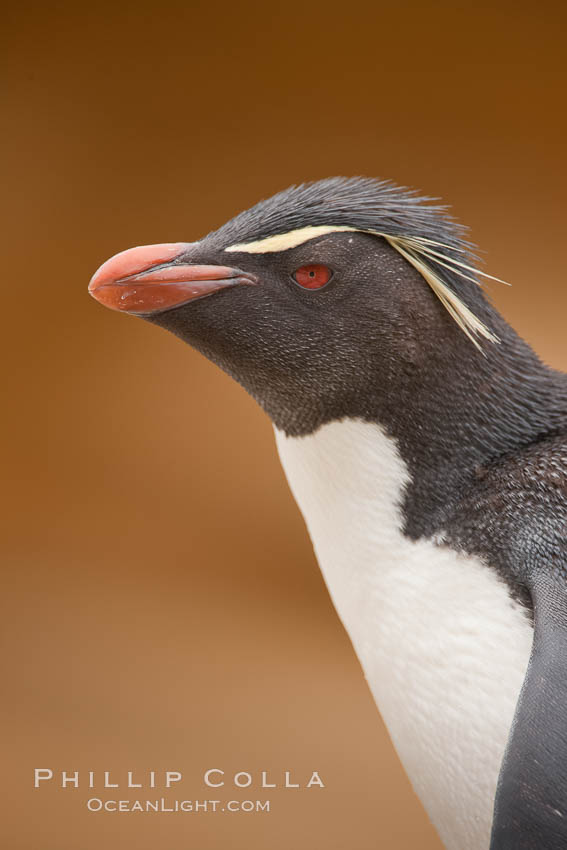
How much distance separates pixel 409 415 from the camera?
2.15ft

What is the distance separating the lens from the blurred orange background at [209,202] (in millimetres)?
1397

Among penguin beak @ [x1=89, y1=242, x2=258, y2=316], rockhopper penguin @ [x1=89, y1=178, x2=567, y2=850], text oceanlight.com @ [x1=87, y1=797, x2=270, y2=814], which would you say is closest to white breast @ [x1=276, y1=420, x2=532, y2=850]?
rockhopper penguin @ [x1=89, y1=178, x2=567, y2=850]

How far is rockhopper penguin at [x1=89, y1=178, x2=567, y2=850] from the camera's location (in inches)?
24.7

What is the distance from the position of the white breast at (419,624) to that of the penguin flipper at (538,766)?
0.08 metres

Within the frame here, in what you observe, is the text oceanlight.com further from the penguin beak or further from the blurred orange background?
the penguin beak

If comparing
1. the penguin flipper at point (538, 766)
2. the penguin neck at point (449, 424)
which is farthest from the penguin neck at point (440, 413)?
the penguin flipper at point (538, 766)

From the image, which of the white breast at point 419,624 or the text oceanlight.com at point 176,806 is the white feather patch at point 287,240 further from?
the text oceanlight.com at point 176,806

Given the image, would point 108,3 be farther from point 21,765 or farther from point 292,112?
point 21,765

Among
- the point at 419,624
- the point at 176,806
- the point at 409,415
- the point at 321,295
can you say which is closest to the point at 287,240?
the point at 321,295

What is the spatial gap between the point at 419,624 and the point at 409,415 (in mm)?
142

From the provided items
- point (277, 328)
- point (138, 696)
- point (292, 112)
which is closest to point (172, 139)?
point (292, 112)

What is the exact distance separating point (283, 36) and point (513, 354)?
3.15 feet

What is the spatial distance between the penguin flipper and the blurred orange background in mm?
825

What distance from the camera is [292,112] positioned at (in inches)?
58.9
